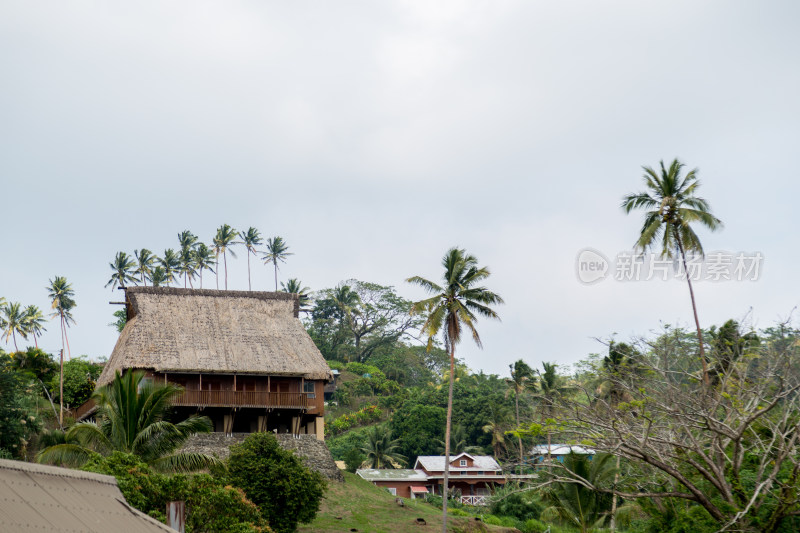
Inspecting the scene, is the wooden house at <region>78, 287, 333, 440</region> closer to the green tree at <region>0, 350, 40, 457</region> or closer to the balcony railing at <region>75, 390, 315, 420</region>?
the balcony railing at <region>75, 390, 315, 420</region>

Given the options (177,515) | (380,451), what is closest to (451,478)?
(380,451)

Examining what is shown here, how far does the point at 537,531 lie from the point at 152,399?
22.0 meters

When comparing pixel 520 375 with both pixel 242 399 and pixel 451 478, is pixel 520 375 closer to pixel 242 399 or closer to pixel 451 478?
pixel 451 478

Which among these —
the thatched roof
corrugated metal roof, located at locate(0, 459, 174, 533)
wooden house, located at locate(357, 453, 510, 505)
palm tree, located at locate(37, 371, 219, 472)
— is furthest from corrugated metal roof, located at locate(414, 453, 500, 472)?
corrugated metal roof, located at locate(0, 459, 174, 533)

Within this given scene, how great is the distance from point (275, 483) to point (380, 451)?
33448 millimetres

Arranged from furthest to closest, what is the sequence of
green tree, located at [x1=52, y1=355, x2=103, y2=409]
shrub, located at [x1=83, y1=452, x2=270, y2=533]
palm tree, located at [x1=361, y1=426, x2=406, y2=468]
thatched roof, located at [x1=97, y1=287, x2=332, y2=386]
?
palm tree, located at [x1=361, y1=426, x2=406, y2=468]
green tree, located at [x1=52, y1=355, x2=103, y2=409]
thatched roof, located at [x1=97, y1=287, x2=332, y2=386]
shrub, located at [x1=83, y1=452, x2=270, y2=533]

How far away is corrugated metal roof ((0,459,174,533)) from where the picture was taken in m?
10.1


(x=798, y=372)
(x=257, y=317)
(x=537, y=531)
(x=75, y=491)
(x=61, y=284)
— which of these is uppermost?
(x=61, y=284)

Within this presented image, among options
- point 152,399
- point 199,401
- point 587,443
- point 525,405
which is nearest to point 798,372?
point 587,443

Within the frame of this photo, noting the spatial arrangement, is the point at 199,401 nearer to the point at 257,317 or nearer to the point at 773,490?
the point at 257,317

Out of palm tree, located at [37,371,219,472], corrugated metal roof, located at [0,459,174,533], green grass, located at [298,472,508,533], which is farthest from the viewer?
green grass, located at [298,472,508,533]

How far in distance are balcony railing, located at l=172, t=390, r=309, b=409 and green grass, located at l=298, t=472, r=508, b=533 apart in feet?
15.7

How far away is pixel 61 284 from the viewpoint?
247 feet

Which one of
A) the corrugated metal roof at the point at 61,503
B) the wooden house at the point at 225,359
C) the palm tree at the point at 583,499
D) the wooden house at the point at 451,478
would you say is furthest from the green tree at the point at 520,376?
the corrugated metal roof at the point at 61,503
